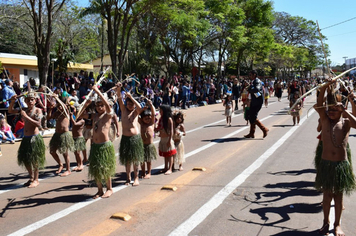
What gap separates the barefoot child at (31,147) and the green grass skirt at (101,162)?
1.46 m

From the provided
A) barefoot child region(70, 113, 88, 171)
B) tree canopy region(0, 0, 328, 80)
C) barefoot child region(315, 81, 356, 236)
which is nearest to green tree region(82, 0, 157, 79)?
tree canopy region(0, 0, 328, 80)

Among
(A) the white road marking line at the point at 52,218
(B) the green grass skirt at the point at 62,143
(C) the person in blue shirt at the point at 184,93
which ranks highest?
(C) the person in blue shirt at the point at 184,93

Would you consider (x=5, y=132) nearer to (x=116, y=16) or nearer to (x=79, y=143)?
(x=79, y=143)

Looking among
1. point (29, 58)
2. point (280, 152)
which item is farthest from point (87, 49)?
point (280, 152)

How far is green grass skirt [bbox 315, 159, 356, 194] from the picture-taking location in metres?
4.63

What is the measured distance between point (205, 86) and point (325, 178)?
2208cm

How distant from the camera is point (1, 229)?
4.95m

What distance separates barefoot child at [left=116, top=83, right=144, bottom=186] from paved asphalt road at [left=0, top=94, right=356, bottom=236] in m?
0.46

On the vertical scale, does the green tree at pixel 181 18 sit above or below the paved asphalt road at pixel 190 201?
above

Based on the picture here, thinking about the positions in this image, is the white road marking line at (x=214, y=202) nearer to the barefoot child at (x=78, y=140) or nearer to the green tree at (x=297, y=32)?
the barefoot child at (x=78, y=140)

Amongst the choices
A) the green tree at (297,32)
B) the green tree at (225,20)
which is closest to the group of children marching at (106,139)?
the green tree at (225,20)

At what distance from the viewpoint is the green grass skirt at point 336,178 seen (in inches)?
182

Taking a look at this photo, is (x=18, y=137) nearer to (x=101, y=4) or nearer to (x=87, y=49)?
(x=101, y=4)

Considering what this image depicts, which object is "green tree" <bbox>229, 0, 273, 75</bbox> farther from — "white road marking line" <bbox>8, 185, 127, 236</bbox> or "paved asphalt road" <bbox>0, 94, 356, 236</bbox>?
"white road marking line" <bbox>8, 185, 127, 236</bbox>
